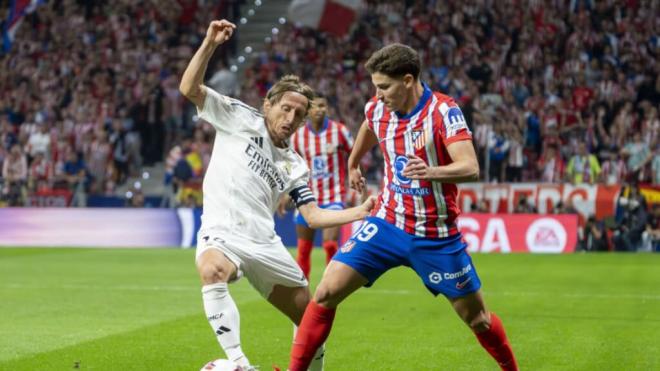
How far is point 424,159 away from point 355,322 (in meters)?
4.44

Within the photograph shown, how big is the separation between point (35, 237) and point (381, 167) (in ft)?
25.8

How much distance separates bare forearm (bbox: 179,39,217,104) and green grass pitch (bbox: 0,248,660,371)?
7.43ft

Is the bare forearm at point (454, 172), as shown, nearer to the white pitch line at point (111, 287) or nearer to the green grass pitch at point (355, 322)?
the green grass pitch at point (355, 322)

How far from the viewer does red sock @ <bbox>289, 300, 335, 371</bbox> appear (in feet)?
22.1

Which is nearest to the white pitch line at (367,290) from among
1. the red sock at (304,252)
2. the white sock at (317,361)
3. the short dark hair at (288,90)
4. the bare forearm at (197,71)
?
the red sock at (304,252)

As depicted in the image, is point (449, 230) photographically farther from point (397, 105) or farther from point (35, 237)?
point (35, 237)

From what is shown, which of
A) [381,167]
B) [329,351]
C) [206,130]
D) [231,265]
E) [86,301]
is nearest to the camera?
[231,265]

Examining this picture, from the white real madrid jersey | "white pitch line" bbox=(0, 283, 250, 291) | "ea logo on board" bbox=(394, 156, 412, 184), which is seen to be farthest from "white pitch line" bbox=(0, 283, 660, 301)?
"ea logo on board" bbox=(394, 156, 412, 184)

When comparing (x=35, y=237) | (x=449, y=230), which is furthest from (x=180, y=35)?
(x=449, y=230)

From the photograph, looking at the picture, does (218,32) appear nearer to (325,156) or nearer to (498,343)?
(498,343)

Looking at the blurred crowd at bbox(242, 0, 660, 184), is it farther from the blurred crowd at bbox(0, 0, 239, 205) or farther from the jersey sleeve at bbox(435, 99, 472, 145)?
the jersey sleeve at bbox(435, 99, 472, 145)

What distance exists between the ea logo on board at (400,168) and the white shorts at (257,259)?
0.91 meters

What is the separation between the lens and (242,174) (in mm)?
7086

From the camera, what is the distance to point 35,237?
24.1 meters
